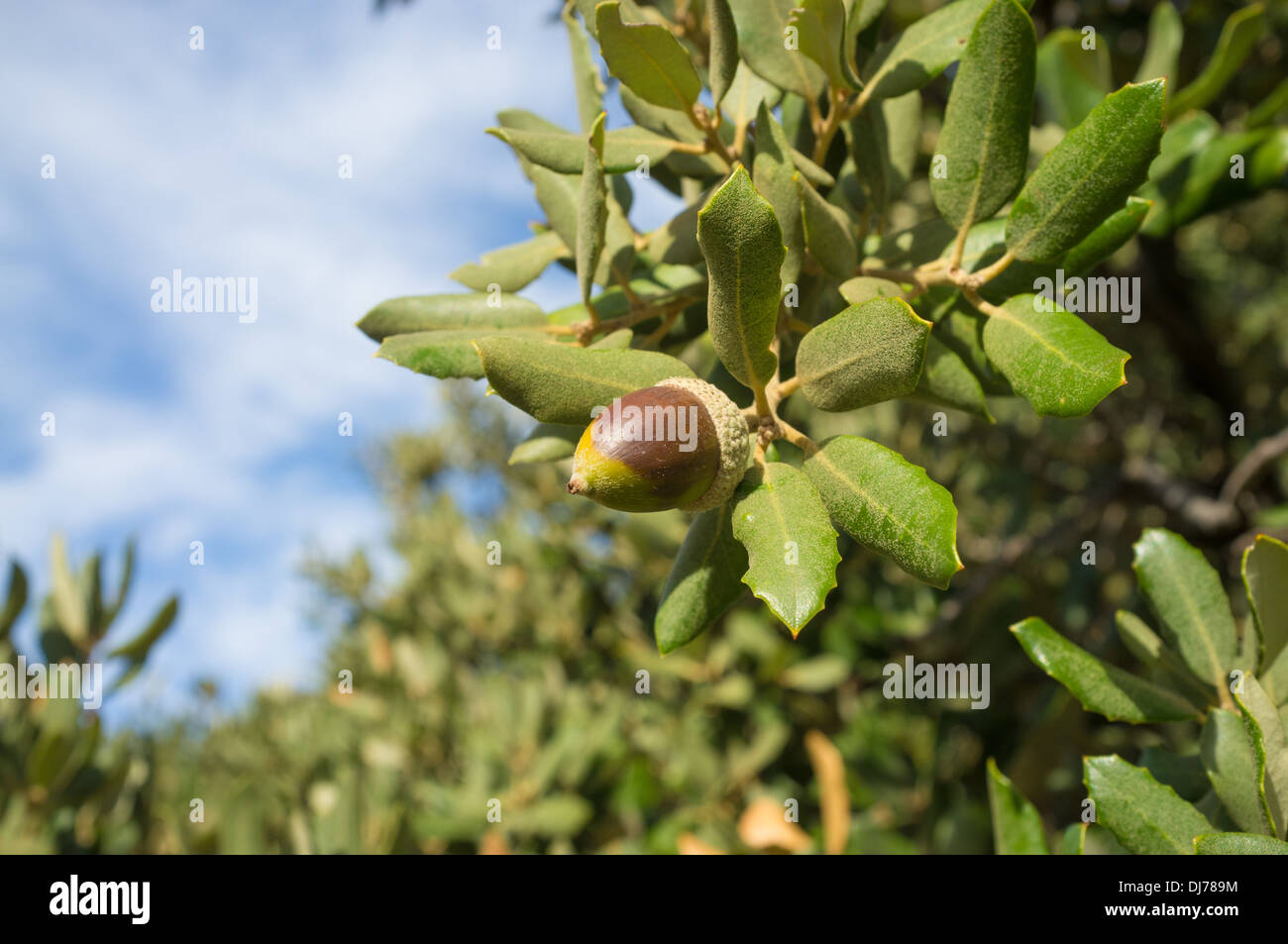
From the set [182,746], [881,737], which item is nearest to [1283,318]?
[881,737]

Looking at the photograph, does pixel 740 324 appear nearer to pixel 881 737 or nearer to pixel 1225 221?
pixel 881 737

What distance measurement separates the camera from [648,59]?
1048mm

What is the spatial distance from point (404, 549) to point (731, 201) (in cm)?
579

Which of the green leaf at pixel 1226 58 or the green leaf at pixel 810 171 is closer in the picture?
the green leaf at pixel 810 171

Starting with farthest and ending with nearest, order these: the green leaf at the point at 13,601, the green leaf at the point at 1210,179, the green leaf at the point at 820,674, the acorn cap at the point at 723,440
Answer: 1. the green leaf at the point at 820,674
2. the green leaf at the point at 13,601
3. the green leaf at the point at 1210,179
4. the acorn cap at the point at 723,440

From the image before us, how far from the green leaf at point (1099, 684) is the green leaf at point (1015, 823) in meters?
0.23

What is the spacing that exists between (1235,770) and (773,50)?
1.10 metres

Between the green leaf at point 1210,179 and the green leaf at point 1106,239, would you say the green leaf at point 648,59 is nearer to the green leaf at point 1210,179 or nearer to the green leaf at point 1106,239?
the green leaf at point 1106,239

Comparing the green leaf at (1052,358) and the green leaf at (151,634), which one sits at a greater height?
the green leaf at (1052,358)

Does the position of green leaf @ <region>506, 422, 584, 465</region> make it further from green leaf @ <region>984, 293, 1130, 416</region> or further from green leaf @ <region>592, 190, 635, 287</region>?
green leaf @ <region>984, 293, 1130, 416</region>

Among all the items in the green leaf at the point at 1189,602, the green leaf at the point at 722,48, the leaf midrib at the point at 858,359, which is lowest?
the green leaf at the point at 1189,602

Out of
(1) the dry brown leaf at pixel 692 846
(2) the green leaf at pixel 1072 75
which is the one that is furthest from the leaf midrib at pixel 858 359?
(1) the dry brown leaf at pixel 692 846

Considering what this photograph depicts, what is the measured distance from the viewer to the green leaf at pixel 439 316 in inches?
47.1

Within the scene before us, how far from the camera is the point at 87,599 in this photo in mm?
2740
